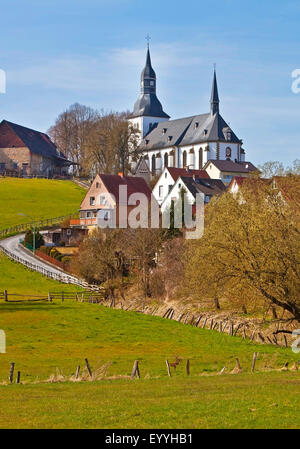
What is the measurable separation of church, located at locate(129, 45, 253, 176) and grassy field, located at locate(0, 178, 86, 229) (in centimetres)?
1311

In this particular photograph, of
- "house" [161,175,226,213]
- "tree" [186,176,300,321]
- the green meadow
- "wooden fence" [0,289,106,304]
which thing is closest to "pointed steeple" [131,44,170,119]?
"house" [161,175,226,213]

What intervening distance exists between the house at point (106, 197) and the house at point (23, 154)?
41637 millimetres

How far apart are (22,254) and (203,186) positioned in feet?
78.0

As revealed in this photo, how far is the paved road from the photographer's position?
68.6 meters

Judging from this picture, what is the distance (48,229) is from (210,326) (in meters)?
48.6

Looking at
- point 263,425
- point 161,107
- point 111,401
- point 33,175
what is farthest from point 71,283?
point 161,107

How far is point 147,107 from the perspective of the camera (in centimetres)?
14975

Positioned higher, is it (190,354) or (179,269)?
(179,269)

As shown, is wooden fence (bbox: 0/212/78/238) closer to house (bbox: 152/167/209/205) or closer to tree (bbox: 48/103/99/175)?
house (bbox: 152/167/209/205)

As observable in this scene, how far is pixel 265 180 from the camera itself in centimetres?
4409

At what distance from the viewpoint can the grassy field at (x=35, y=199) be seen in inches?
3829

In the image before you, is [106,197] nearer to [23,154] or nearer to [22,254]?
[22,254]

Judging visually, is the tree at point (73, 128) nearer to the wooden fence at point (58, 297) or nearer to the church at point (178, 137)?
the church at point (178, 137)

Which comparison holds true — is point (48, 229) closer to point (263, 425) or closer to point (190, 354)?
point (190, 354)
